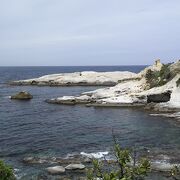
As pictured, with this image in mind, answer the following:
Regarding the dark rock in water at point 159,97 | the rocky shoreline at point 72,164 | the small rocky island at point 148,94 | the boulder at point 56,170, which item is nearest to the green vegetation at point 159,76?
the small rocky island at point 148,94

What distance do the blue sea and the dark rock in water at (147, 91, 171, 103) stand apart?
5366mm

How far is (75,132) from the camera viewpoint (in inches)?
2098

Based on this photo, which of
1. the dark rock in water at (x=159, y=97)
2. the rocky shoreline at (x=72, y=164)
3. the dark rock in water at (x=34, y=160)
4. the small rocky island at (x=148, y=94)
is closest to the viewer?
the rocky shoreline at (x=72, y=164)

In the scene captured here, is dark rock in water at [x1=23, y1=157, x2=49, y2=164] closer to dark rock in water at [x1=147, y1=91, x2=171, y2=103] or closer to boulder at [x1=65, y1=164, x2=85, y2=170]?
boulder at [x1=65, y1=164, x2=85, y2=170]

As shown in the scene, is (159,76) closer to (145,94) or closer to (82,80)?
(145,94)

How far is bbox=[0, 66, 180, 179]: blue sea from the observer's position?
138 feet

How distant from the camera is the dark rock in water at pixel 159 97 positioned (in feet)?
247

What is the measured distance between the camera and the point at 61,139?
48.8m

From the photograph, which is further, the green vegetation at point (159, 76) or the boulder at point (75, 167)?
the green vegetation at point (159, 76)

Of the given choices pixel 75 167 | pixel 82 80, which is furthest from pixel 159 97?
pixel 82 80

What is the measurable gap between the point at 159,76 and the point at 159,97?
11.0 meters

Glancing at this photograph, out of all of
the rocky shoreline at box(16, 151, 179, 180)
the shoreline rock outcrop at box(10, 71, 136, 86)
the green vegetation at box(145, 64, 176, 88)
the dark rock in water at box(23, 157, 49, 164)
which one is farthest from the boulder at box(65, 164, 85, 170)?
the shoreline rock outcrop at box(10, 71, 136, 86)

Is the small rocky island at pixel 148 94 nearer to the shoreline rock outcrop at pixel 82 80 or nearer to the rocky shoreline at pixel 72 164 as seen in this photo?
the rocky shoreline at pixel 72 164

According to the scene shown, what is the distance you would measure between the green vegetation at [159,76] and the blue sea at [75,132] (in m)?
12.0
